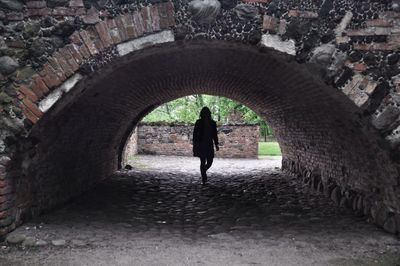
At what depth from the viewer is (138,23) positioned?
4840 mm

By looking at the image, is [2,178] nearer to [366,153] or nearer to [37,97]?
[37,97]

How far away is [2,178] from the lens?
472 cm

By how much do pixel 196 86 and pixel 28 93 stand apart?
229 inches

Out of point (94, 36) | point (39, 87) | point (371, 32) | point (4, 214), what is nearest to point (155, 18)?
point (94, 36)

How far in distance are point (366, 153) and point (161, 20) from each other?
3164 millimetres

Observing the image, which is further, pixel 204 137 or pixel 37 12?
pixel 204 137

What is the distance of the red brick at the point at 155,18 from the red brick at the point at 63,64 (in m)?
1.05

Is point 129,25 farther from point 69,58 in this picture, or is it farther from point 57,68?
point 57,68

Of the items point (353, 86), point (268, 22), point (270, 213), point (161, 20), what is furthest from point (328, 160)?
point (161, 20)

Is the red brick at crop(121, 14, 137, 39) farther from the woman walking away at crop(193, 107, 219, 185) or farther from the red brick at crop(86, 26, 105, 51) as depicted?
the woman walking away at crop(193, 107, 219, 185)

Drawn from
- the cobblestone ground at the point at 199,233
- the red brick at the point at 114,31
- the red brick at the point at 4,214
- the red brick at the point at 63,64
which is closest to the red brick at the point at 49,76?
the red brick at the point at 63,64

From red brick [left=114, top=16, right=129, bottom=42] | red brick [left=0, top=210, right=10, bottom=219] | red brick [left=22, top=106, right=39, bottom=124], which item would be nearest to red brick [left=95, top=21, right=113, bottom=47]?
red brick [left=114, top=16, right=129, bottom=42]

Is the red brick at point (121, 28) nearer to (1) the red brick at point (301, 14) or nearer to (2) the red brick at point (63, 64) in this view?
(2) the red brick at point (63, 64)

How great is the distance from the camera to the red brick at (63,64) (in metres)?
4.82
